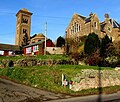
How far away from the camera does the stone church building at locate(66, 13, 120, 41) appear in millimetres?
53094

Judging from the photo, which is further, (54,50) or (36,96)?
(54,50)

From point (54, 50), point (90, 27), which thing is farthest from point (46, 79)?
point (90, 27)

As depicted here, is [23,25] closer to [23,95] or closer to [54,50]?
[54,50]

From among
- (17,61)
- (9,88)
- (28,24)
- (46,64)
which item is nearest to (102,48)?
(46,64)

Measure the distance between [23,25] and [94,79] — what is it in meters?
73.6

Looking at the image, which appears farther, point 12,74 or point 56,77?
point 12,74

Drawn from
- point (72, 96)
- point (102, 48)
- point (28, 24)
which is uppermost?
point (28, 24)

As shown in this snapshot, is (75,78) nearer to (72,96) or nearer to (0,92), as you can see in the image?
(72,96)

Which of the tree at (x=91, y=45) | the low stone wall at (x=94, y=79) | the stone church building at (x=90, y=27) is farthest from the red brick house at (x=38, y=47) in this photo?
the low stone wall at (x=94, y=79)

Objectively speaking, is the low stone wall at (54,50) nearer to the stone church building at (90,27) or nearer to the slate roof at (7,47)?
the stone church building at (90,27)

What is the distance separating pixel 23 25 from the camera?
93.3 metres

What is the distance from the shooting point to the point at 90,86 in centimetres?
2297

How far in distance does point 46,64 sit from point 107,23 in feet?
104

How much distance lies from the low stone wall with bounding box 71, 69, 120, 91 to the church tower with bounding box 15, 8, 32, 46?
216 feet
